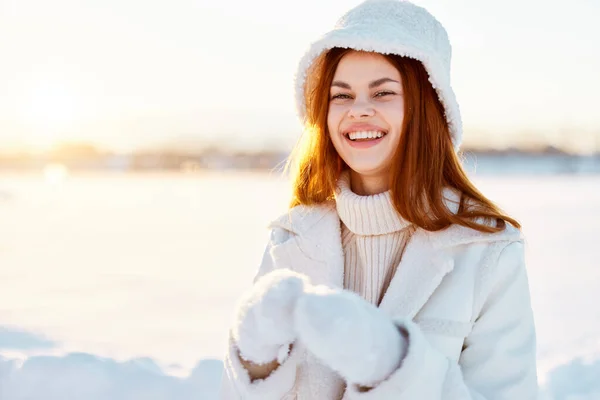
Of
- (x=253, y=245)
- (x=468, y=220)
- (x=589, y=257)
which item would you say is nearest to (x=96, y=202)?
(x=253, y=245)

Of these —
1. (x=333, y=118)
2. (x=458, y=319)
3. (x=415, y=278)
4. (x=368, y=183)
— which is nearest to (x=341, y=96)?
(x=333, y=118)

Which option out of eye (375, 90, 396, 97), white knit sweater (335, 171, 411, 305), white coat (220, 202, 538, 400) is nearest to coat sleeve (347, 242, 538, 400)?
white coat (220, 202, 538, 400)

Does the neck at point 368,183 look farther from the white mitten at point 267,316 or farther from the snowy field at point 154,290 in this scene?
the snowy field at point 154,290

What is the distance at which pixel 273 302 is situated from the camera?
4.24 ft

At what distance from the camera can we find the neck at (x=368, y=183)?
1992mm

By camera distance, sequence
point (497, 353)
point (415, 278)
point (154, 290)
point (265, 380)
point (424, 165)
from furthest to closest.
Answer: point (154, 290), point (424, 165), point (415, 278), point (497, 353), point (265, 380)

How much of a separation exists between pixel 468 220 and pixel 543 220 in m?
7.74

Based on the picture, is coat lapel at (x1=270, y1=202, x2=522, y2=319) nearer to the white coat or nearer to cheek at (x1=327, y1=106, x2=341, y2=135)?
the white coat

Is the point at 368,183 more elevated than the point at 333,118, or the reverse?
the point at 333,118

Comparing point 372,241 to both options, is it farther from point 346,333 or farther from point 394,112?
point 346,333

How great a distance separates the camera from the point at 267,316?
1.30 m

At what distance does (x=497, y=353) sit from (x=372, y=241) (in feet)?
1.57

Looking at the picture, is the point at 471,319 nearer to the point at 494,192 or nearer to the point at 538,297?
the point at 538,297

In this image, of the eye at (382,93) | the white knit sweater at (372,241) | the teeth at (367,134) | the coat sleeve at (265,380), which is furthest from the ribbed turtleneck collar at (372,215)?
the coat sleeve at (265,380)
